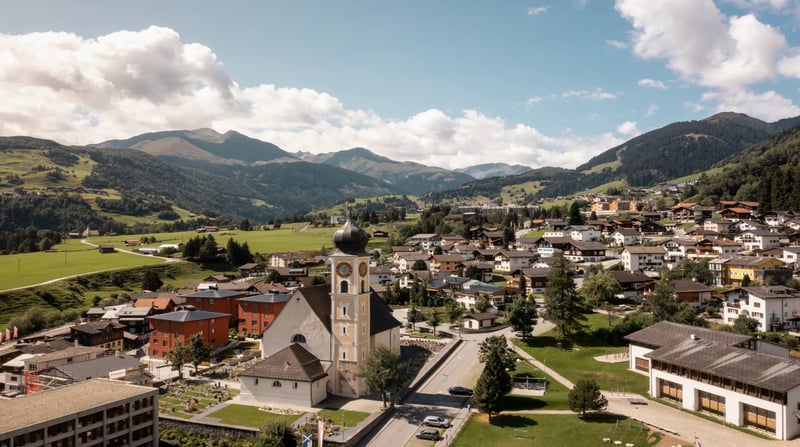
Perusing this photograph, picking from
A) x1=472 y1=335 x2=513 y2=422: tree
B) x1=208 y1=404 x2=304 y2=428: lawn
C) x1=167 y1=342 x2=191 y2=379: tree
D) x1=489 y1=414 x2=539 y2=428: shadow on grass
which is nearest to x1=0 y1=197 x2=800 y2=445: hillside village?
x1=167 y1=342 x2=191 y2=379: tree

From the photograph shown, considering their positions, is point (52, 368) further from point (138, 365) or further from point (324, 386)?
point (324, 386)

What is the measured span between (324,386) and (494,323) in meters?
35.0

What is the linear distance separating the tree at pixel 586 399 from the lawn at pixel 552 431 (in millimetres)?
919

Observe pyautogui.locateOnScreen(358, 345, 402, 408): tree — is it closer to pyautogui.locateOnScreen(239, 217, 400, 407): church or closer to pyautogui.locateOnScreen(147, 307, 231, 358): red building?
pyautogui.locateOnScreen(239, 217, 400, 407): church

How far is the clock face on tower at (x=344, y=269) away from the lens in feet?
162

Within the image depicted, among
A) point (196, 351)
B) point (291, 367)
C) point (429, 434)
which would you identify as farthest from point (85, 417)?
point (429, 434)

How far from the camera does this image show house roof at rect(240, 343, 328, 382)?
47438 millimetres

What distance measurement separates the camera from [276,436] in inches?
1443

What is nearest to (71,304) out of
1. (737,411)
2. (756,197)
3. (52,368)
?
(52,368)

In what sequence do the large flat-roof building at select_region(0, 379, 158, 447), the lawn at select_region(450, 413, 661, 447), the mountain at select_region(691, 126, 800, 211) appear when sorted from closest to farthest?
the large flat-roof building at select_region(0, 379, 158, 447)
the lawn at select_region(450, 413, 661, 447)
the mountain at select_region(691, 126, 800, 211)

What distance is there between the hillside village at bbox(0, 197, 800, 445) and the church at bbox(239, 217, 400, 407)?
0.11m

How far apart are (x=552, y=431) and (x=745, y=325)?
35.9 meters

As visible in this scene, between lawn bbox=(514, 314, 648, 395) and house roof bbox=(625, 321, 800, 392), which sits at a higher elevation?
house roof bbox=(625, 321, 800, 392)

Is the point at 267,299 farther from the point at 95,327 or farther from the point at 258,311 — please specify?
the point at 95,327
